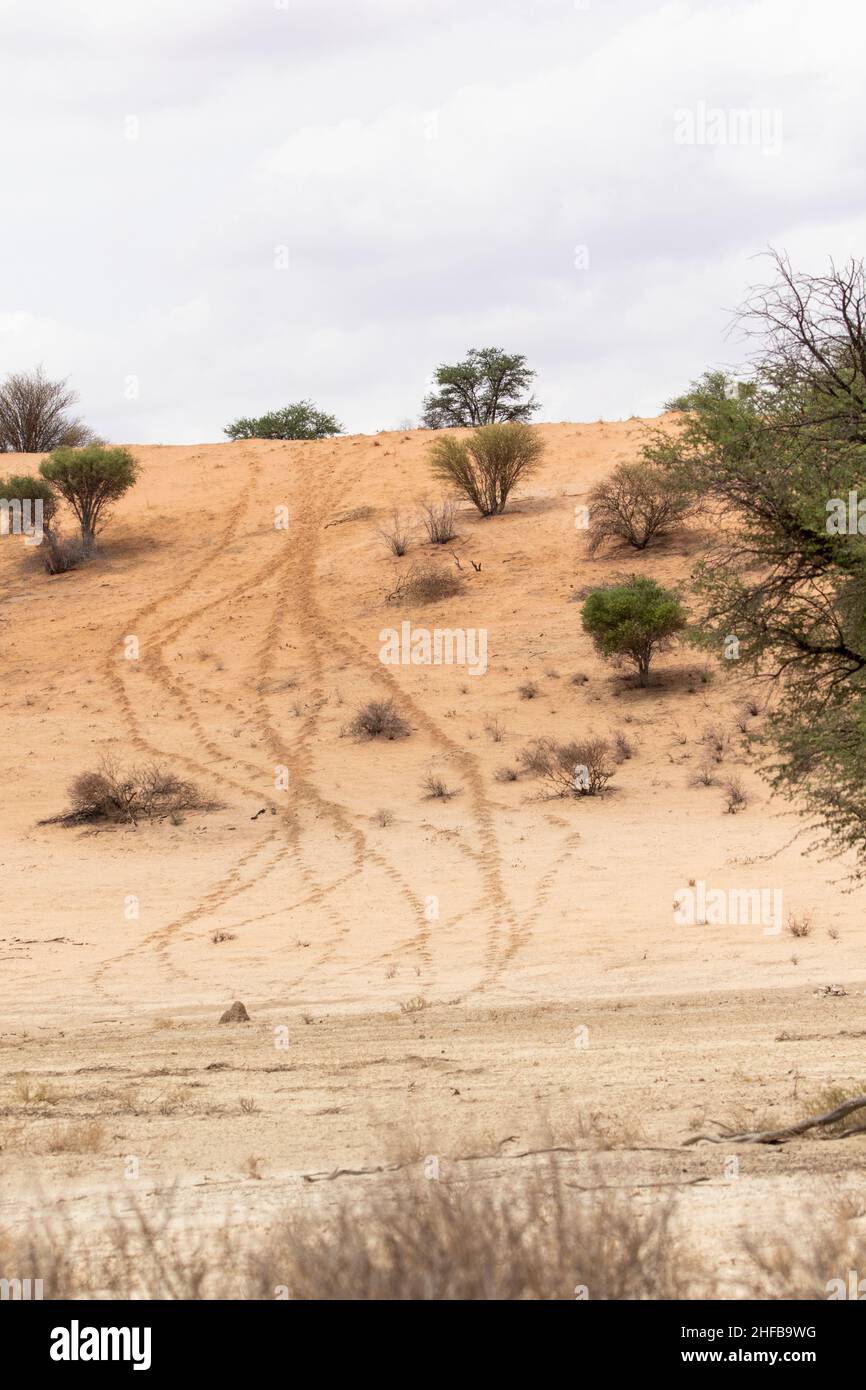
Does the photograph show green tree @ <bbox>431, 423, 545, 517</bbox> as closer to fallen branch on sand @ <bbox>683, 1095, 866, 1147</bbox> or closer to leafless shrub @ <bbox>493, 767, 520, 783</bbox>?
leafless shrub @ <bbox>493, 767, 520, 783</bbox>

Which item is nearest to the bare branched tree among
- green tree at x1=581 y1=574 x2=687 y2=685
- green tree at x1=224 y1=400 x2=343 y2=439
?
green tree at x1=224 y1=400 x2=343 y2=439

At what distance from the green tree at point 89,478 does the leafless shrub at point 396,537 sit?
798 centimetres

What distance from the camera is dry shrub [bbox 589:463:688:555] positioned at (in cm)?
3153

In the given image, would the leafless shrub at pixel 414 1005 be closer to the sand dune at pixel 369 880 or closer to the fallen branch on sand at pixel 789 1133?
the sand dune at pixel 369 880

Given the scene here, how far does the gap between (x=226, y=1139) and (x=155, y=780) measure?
14.5 meters

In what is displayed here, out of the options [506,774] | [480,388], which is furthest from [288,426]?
[506,774]

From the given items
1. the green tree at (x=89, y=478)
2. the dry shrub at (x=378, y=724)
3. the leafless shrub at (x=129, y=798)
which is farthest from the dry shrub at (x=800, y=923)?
the green tree at (x=89, y=478)

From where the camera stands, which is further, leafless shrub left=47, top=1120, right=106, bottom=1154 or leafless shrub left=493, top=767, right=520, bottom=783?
leafless shrub left=493, top=767, right=520, bottom=783

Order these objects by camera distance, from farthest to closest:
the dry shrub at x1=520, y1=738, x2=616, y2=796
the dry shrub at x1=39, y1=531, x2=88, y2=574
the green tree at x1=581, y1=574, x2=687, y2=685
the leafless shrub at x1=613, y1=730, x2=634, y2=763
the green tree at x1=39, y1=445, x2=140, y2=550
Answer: the green tree at x1=39, y1=445, x2=140, y2=550 < the dry shrub at x1=39, y1=531, x2=88, y2=574 < the green tree at x1=581, y1=574, x2=687, y2=685 < the leafless shrub at x1=613, y1=730, x2=634, y2=763 < the dry shrub at x1=520, y1=738, x2=616, y2=796

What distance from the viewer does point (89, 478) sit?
37000 millimetres

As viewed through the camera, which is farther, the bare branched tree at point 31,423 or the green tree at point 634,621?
the bare branched tree at point 31,423

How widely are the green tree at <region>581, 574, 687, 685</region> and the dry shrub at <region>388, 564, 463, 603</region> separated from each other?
21.1ft

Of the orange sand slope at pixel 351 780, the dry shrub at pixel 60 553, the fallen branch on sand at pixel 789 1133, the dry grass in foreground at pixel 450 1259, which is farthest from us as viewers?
the dry shrub at pixel 60 553

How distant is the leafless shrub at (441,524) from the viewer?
1367 inches
